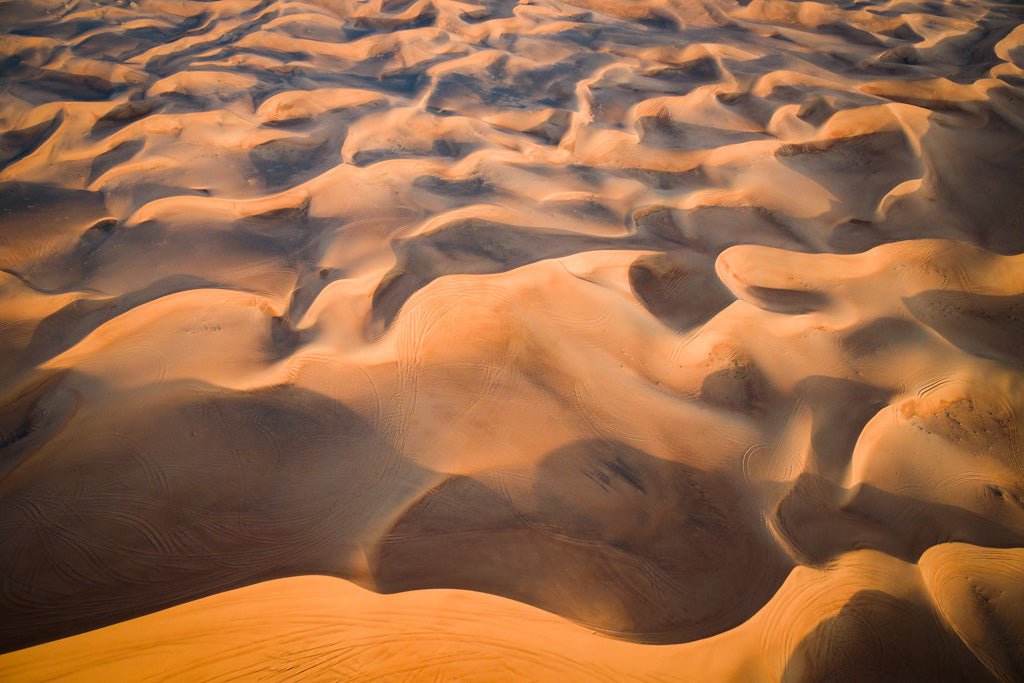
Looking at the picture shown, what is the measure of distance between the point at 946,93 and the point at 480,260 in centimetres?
902

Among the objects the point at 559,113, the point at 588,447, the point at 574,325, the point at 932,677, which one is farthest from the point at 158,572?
the point at 559,113


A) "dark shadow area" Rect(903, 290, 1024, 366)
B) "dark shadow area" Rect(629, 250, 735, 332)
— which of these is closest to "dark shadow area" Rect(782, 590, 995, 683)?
"dark shadow area" Rect(629, 250, 735, 332)

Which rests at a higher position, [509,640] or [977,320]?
[977,320]

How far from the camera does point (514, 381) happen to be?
4.51 metres

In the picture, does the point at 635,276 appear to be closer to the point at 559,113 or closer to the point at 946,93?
the point at 559,113

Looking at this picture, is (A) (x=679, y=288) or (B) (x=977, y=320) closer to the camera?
(B) (x=977, y=320)

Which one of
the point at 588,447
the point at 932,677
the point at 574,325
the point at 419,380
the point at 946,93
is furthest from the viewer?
the point at 946,93

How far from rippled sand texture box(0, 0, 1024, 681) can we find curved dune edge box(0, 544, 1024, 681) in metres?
0.02

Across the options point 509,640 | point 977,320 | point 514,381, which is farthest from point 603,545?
point 977,320

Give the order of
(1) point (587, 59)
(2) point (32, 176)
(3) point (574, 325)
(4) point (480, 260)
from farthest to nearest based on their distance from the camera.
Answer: (1) point (587, 59) → (2) point (32, 176) → (4) point (480, 260) → (3) point (574, 325)

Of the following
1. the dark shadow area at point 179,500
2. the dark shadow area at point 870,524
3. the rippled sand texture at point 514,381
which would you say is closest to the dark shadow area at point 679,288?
the rippled sand texture at point 514,381

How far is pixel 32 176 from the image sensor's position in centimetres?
709

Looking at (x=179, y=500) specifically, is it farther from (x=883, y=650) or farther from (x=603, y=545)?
(x=883, y=650)

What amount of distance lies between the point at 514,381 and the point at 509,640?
7.06ft
